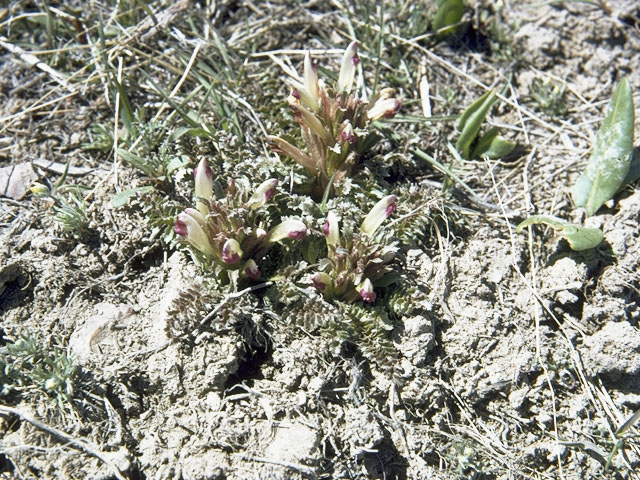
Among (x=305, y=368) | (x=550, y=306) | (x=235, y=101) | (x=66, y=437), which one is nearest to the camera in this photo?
(x=66, y=437)

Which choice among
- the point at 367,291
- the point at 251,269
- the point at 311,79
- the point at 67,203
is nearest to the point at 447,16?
the point at 311,79

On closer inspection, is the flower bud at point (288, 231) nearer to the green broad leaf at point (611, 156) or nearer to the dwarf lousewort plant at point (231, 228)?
the dwarf lousewort plant at point (231, 228)

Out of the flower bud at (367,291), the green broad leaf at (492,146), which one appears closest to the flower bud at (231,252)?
the flower bud at (367,291)

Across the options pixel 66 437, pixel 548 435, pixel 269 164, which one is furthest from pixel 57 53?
pixel 548 435

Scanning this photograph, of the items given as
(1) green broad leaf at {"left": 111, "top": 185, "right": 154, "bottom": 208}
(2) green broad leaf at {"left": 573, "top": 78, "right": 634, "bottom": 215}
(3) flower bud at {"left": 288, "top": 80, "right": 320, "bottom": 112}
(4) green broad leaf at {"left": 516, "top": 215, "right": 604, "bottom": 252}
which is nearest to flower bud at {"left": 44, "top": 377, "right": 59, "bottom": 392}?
Answer: (1) green broad leaf at {"left": 111, "top": 185, "right": 154, "bottom": 208}

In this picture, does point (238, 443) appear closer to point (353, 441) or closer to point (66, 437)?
point (353, 441)

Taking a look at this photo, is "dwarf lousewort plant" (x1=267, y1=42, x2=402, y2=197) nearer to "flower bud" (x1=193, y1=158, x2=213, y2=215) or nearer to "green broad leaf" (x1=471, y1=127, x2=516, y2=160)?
"flower bud" (x1=193, y1=158, x2=213, y2=215)
